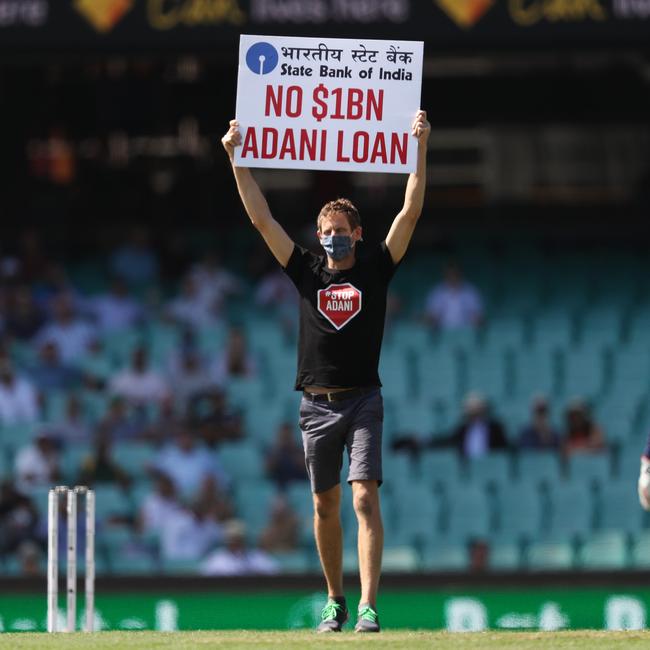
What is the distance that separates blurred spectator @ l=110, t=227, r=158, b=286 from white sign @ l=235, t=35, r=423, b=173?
434 inches

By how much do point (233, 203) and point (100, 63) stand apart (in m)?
2.45

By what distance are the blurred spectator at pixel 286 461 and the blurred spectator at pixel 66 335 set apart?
3085 millimetres

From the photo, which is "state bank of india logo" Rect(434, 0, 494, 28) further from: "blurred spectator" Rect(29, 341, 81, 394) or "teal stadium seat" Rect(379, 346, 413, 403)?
"blurred spectator" Rect(29, 341, 81, 394)

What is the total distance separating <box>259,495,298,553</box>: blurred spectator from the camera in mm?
14352

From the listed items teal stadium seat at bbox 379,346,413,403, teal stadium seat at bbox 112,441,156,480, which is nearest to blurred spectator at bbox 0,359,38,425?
teal stadium seat at bbox 112,441,156,480

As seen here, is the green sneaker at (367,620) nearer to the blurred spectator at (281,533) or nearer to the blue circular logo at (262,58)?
the blue circular logo at (262,58)

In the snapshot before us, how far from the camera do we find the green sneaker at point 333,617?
7957 mm

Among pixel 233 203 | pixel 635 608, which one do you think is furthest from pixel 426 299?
pixel 635 608

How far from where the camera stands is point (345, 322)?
791 centimetres

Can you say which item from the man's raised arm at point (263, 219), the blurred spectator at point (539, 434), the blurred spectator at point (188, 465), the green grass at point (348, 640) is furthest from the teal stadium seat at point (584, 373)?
the man's raised arm at point (263, 219)

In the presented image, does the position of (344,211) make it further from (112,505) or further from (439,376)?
(439,376)

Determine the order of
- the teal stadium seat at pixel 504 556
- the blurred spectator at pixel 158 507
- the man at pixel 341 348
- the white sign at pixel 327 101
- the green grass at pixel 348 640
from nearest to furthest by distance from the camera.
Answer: the green grass at pixel 348 640 < the man at pixel 341 348 < the white sign at pixel 327 101 < the teal stadium seat at pixel 504 556 < the blurred spectator at pixel 158 507

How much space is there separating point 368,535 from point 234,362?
9448 millimetres

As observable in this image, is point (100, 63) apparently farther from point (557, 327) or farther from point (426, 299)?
point (557, 327)
